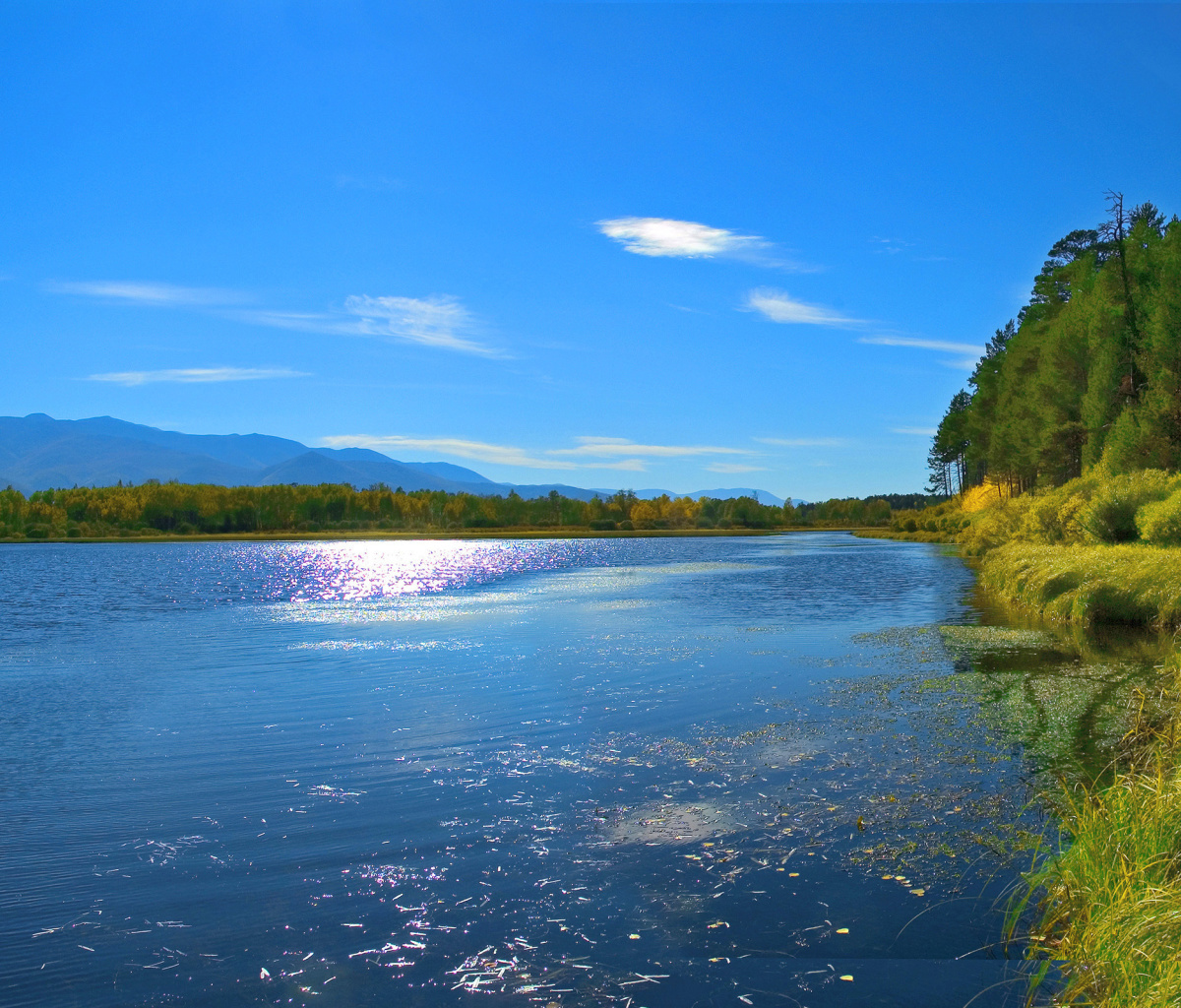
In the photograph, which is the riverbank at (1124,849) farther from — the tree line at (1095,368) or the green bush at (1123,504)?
the tree line at (1095,368)

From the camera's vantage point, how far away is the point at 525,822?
420 inches

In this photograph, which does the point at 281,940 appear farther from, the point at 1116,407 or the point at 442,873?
the point at 1116,407

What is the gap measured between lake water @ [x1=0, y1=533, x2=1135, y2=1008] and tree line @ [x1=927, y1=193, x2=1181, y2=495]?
22629 mm

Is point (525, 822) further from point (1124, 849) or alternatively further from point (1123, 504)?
point (1123, 504)

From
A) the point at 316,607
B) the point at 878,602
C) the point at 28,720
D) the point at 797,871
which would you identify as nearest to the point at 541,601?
the point at 316,607

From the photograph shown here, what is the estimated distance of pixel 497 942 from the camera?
763 centimetres

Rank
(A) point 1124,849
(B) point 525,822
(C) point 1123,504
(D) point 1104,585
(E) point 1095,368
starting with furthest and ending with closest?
1. (E) point 1095,368
2. (C) point 1123,504
3. (D) point 1104,585
4. (B) point 525,822
5. (A) point 1124,849

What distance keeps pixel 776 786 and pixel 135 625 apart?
30805 mm

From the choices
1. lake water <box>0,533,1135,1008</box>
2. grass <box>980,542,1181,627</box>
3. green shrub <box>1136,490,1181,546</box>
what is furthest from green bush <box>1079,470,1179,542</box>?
lake water <box>0,533,1135,1008</box>

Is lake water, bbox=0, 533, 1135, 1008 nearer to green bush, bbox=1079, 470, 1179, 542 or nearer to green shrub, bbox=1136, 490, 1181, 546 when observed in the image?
green shrub, bbox=1136, 490, 1181, 546

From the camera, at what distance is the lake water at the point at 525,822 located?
719 cm

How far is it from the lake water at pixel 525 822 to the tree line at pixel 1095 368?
2263 centimetres

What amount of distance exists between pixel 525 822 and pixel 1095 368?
52.1 m

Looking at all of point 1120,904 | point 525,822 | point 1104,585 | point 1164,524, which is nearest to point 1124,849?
point 1120,904
